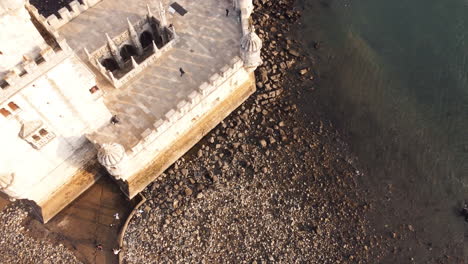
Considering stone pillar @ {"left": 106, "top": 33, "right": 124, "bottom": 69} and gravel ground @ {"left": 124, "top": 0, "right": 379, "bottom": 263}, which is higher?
stone pillar @ {"left": 106, "top": 33, "right": 124, "bottom": 69}

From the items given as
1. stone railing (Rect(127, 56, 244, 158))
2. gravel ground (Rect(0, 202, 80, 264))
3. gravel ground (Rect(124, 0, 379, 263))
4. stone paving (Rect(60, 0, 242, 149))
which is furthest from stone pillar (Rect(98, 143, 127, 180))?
gravel ground (Rect(0, 202, 80, 264))

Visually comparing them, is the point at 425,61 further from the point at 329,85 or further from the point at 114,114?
the point at 114,114

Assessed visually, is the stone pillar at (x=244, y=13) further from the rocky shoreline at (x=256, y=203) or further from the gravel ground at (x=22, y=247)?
the gravel ground at (x=22, y=247)

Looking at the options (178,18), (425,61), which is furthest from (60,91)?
(425,61)

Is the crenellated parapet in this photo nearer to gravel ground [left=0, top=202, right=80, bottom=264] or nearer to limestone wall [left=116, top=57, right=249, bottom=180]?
limestone wall [left=116, top=57, right=249, bottom=180]

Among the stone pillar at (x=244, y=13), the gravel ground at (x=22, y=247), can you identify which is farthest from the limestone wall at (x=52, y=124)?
the stone pillar at (x=244, y=13)
